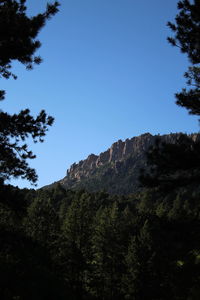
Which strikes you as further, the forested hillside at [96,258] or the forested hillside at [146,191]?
the forested hillside at [96,258]

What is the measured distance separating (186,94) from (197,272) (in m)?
12.3

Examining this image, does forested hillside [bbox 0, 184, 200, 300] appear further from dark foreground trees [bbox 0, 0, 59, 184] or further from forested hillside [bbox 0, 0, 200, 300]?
dark foreground trees [bbox 0, 0, 59, 184]

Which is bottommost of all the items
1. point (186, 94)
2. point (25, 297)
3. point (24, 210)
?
point (25, 297)

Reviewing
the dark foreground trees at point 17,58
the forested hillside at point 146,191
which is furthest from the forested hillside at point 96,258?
the dark foreground trees at point 17,58

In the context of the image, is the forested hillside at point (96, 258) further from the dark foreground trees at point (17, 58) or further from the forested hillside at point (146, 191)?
Result: the dark foreground trees at point (17, 58)

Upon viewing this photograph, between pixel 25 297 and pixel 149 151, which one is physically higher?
pixel 149 151

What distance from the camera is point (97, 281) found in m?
34.5

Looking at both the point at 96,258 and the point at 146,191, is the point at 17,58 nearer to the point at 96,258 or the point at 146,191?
the point at 146,191

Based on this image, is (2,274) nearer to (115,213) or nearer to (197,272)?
(197,272)

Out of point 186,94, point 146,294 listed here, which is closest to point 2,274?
point 186,94

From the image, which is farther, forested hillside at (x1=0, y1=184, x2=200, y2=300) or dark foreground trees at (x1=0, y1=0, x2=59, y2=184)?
forested hillside at (x1=0, y1=184, x2=200, y2=300)

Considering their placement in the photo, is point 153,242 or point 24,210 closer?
point 24,210

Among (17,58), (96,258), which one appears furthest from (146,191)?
(96,258)

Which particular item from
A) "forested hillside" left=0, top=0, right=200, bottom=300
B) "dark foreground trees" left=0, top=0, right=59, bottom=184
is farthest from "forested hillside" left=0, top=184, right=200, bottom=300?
"dark foreground trees" left=0, top=0, right=59, bottom=184
